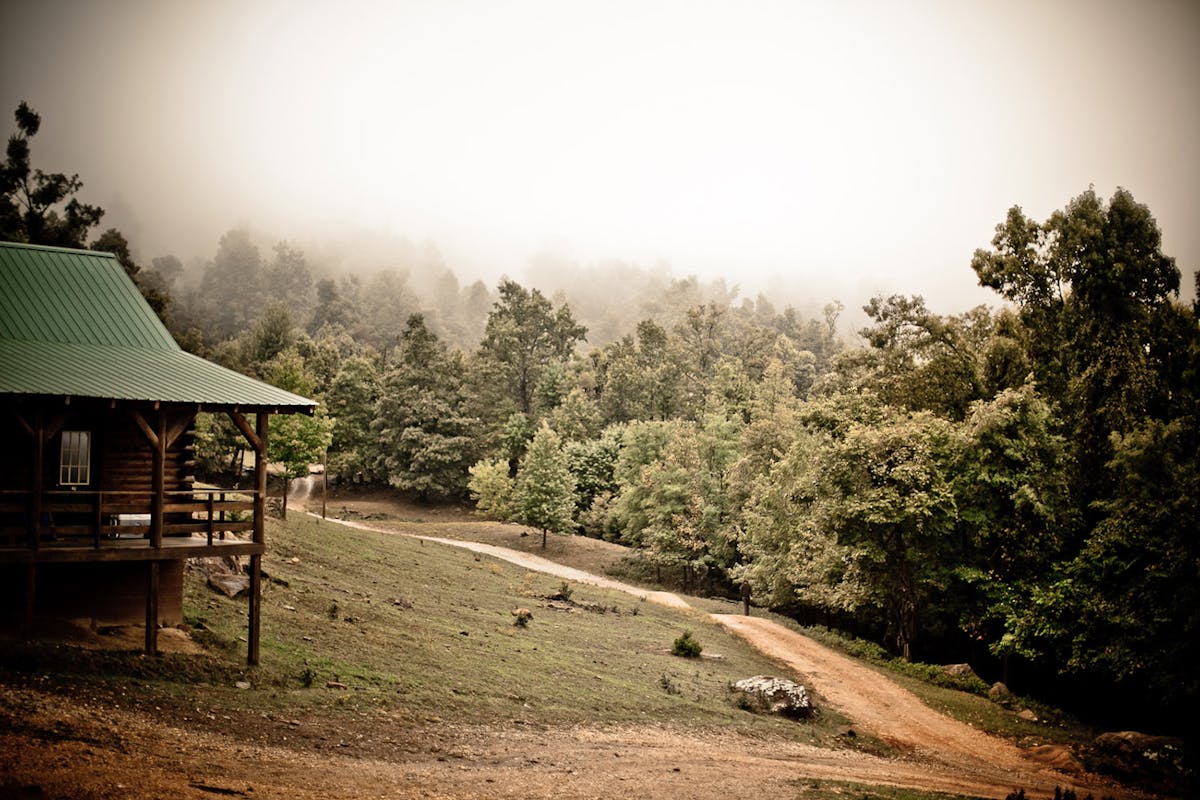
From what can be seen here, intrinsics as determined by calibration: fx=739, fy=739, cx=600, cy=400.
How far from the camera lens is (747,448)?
161 ft

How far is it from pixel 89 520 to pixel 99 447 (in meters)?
1.85

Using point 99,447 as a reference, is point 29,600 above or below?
below

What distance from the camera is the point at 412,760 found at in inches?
546

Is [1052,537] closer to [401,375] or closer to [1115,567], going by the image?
[1115,567]

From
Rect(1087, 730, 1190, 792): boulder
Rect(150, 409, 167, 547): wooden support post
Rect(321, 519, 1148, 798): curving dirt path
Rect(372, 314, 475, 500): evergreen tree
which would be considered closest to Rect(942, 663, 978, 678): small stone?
Rect(321, 519, 1148, 798): curving dirt path

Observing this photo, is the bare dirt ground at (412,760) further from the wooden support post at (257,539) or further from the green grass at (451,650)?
the wooden support post at (257,539)

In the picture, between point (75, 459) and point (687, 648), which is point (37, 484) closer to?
point (75, 459)

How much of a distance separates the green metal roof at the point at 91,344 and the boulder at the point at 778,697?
1600 cm

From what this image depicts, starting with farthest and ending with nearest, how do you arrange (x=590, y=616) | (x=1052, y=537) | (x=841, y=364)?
(x=841, y=364) → (x=590, y=616) → (x=1052, y=537)

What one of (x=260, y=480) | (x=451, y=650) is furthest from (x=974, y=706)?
(x=260, y=480)

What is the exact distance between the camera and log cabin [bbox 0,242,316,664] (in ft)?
51.3

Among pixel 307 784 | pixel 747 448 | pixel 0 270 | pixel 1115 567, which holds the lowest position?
pixel 307 784

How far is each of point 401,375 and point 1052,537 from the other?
61982 millimetres

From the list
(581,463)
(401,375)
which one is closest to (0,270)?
(581,463)
